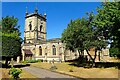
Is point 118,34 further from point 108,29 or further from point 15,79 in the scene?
point 15,79

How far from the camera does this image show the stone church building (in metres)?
57.2

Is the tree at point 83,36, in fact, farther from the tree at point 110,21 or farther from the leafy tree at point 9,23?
the leafy tree at point 9,23

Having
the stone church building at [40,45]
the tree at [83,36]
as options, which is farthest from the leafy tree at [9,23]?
the tree at [83,36]

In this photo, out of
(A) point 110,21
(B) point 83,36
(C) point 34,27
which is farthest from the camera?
(C) point 34,27

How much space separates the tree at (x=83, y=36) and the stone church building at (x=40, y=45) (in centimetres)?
1836

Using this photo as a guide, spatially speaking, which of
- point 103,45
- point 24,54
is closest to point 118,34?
point 103,45

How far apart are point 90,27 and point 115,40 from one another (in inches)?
228

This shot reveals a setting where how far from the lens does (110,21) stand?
30.3 m

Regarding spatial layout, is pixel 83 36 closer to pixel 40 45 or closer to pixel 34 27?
pixel 40 45

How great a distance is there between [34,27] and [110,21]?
4736 cm

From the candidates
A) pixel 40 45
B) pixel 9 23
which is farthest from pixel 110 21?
pixel 9 23

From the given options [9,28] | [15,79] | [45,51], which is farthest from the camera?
[9,28]

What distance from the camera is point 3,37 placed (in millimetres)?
37062

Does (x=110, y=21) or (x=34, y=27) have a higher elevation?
(x=34, y=27)
